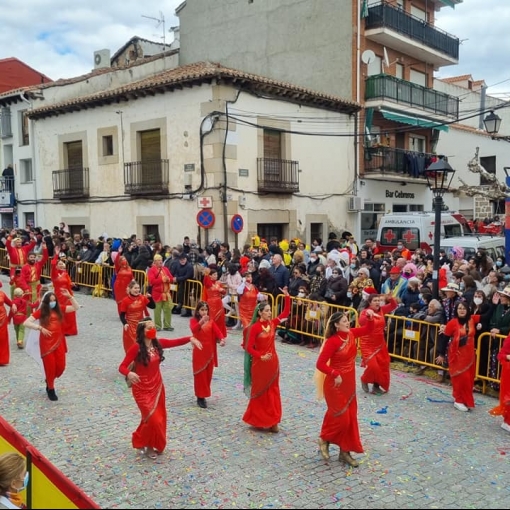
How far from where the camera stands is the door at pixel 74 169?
75.6 feet

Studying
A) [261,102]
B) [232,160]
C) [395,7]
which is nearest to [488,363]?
[232,160]

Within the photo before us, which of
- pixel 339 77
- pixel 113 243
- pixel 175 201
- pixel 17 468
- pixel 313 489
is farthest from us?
pixel 339 77

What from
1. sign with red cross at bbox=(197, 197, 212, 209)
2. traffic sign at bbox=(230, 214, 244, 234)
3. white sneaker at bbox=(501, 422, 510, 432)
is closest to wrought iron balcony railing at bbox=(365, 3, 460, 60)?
traffic sign at bbox=(230, 214, 244, 234)

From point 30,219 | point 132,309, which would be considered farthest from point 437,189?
point 30,219

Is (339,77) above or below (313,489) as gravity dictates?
above

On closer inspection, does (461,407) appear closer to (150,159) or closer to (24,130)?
(150,159)

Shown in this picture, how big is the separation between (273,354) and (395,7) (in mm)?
20184

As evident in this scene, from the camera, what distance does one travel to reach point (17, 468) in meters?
4.12

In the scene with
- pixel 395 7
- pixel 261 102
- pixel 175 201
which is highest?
pixel 395 7

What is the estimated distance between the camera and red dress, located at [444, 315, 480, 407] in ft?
25.7

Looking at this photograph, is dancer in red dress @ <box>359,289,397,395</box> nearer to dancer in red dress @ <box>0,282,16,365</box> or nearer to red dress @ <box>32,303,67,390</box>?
red dress @ <box>32,303,67,390</box>

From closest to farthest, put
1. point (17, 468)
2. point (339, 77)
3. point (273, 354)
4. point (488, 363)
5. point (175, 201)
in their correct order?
point (17, 468)
point (273, 354)
point (488, 363)
point (175, 201)
point (339, 77)

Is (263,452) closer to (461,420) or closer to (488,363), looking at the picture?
(461,420)

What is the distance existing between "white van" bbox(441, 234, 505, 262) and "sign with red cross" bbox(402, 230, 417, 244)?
1980 mm
